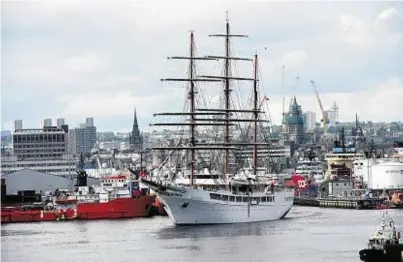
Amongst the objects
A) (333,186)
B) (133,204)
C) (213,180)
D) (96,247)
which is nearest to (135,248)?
(96,247)

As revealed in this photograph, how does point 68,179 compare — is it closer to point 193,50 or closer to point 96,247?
point 193,50

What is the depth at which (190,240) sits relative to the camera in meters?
A: 72.9

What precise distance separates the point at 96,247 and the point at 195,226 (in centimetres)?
1552

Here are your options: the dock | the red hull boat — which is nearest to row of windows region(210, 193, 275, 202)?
the red hull boat

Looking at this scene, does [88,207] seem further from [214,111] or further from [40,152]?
[40,152]

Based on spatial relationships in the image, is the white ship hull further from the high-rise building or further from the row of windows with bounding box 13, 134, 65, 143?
the row of windows with bounding box 13, 134, 65, 143

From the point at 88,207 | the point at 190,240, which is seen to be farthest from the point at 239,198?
the point at 190,240

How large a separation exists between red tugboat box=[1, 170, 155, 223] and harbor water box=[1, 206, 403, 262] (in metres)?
4.13

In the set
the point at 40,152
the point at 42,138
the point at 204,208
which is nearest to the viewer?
the point at 204,208

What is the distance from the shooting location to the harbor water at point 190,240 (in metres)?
63.4

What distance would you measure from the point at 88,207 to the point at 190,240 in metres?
29.7

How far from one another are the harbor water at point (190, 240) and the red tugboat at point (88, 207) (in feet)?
13.6

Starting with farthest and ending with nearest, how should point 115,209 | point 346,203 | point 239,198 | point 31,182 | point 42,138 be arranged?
1. point 42,138
2. point 31,182
3. point 346,203
4. point 115,209
5. point 239,198

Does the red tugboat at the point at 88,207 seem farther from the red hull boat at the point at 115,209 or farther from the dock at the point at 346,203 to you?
the dock at the point at 346,203
